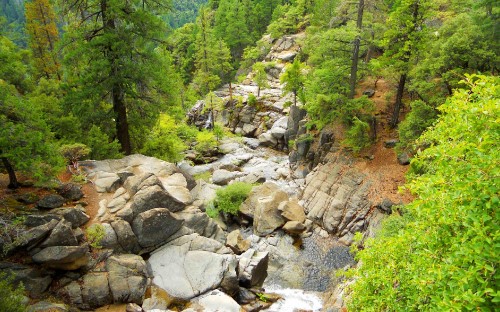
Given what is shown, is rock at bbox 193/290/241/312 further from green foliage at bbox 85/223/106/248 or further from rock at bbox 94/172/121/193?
rock at bbox 94/172/121/193

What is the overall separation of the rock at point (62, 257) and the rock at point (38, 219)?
40.5 inches

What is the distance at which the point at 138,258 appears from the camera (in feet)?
40.9

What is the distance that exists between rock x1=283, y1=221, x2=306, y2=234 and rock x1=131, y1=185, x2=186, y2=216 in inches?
323

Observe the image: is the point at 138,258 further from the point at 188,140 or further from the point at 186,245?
the point at 188,140

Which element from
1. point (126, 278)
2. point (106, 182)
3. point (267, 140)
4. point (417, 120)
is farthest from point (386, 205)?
point (267, 140)

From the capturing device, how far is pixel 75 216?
12.3m

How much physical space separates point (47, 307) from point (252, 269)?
27.2 feet

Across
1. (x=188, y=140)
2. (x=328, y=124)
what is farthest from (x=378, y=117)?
(x=188, y=140)

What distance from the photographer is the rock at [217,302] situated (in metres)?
11.9

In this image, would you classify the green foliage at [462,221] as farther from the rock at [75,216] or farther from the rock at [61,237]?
the rock at [75,216]

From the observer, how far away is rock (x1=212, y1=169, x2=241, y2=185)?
27.2 meters

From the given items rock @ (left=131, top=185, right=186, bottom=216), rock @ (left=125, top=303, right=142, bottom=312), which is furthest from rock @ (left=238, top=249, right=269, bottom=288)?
rock @ (left=125, top=303, right=142, bottom=312)

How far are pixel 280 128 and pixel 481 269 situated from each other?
112 ft

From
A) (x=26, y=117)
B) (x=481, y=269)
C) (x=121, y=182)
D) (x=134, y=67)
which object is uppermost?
(x=134, y=67)
